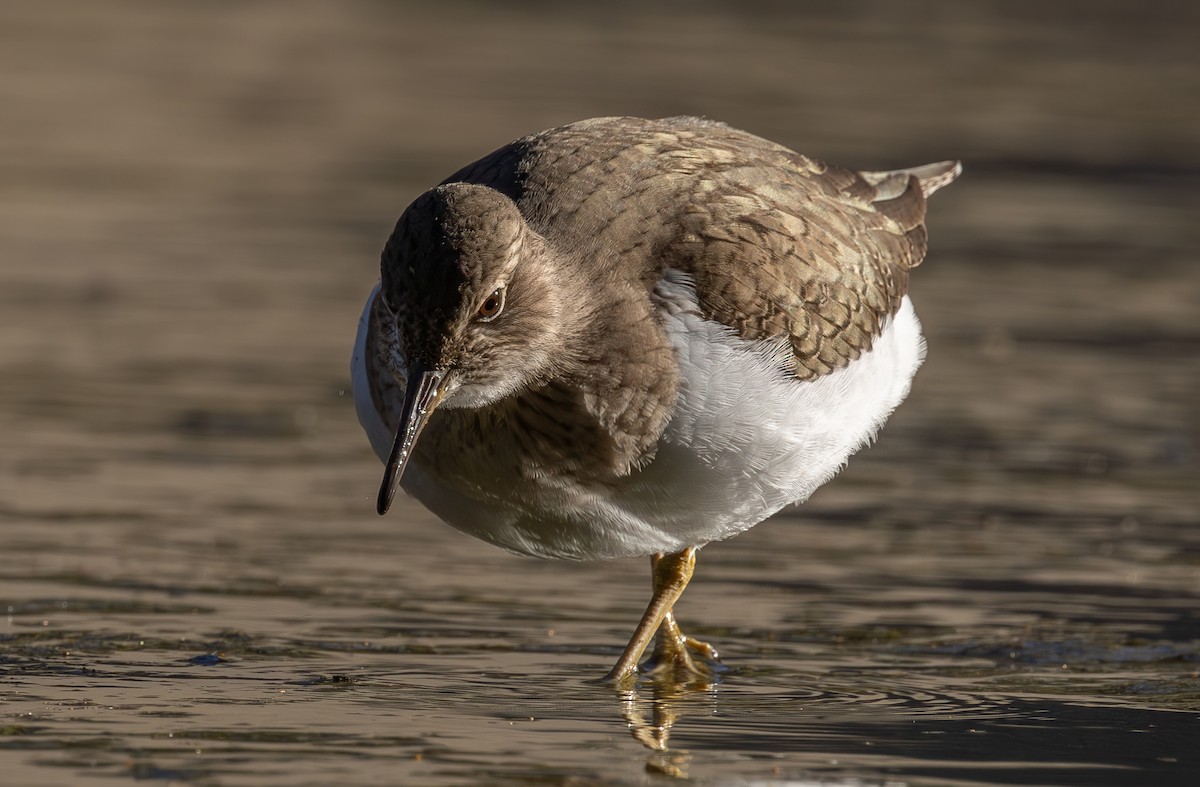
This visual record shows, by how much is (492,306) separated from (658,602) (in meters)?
1.44

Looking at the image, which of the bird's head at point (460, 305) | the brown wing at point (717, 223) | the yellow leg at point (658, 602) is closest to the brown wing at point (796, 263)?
the brown wing at point (717, 223)

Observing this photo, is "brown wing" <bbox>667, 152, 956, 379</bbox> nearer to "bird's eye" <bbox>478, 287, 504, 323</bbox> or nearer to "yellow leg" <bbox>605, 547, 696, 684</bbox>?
"bird's eye" <bbox>478, 287, 504, 323</bbox>

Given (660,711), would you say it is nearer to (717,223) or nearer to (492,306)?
(492,306)

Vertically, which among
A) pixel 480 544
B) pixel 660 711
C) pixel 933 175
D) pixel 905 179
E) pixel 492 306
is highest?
pixel 492 306

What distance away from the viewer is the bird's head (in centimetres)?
588

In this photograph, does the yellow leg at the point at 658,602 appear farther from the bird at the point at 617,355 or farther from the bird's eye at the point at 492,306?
the bird's eye at the point at 492,306

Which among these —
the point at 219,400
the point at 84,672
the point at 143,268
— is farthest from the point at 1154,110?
the point at 84,672

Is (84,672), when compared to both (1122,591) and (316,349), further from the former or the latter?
→ (316,349)

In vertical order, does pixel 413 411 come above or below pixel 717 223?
below

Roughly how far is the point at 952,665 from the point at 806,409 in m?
0.93

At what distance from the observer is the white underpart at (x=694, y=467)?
6.31m

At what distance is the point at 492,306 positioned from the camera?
6039 millimetres

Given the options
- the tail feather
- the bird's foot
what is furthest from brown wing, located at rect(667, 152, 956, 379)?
the bird's foot

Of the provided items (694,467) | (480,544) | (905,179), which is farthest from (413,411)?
(905,179)
